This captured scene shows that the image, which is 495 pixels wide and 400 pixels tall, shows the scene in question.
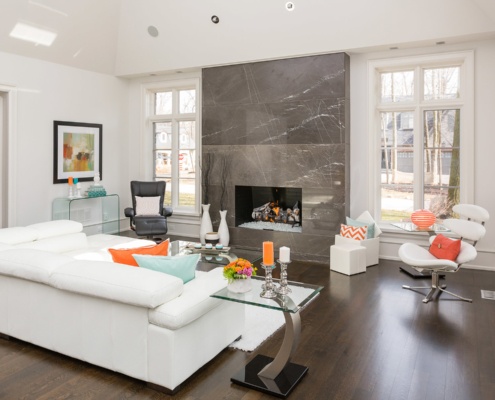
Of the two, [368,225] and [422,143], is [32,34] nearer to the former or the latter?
[368,225]

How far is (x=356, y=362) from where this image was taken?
317cm

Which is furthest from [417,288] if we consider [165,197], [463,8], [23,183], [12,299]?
[23,183]

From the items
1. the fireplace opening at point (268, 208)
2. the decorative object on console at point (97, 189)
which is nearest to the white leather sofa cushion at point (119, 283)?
the fireplace opening at point (268, 208)

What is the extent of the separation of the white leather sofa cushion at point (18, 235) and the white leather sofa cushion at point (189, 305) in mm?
1930

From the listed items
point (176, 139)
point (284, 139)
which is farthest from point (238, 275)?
point (176, 139)

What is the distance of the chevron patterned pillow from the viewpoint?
591cm

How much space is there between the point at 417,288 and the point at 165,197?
5.01 meters

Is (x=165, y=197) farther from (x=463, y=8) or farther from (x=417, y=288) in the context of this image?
(x=463, y=8)

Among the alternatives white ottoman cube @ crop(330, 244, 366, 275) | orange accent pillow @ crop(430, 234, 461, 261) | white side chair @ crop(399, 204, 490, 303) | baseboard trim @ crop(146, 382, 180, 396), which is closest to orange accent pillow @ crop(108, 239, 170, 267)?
baseboard trim @ crop(146, 382, 180, 396)

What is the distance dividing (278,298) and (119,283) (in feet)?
3.36

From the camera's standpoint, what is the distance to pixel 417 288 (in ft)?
16.2

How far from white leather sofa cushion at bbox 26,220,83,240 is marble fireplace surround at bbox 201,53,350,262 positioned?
9.67 feet

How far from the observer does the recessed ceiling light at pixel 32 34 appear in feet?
19.8

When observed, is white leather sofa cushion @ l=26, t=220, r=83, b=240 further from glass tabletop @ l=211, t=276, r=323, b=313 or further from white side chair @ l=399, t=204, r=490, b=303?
white side chair @ l=399, t=204, r=490, b=303
